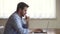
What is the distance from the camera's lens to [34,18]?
4.74m

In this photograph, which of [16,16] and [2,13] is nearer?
[16,16]

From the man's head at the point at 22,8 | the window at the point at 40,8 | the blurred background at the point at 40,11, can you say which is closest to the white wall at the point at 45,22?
the blurred background at the point at 40,11

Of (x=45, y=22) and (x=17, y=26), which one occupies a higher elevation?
(x=17, y=26)

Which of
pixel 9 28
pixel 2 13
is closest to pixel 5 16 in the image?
pixel 2 13

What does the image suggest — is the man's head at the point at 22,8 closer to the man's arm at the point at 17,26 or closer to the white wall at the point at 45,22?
the man's arm at the point at 17,26

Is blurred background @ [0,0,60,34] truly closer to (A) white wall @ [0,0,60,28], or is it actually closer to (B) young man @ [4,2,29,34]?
(A) white wall @ [0,0,60,28]

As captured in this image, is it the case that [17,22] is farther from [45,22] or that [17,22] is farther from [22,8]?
[45,22]

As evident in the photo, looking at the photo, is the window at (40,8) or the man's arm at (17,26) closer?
the man's arm at (17,26)

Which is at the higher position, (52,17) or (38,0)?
(38,0)

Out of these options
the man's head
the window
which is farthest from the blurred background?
the man's head

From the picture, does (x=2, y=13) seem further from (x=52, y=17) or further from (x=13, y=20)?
(x=13, y=20)

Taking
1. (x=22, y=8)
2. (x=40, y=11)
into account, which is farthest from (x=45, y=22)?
(x=22, y=8)

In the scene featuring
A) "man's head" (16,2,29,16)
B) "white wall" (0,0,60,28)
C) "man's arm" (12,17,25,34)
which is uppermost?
"man's head" (16,2,29,16)

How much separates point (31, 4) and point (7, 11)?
736 mm
